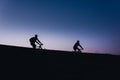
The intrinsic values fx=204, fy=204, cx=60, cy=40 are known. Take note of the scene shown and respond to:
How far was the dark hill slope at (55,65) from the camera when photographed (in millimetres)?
12684

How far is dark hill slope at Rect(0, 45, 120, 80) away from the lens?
499 inches

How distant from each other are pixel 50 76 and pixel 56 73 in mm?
569

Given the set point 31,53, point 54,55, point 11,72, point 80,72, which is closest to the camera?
point 11,72

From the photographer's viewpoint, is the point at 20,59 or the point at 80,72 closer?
the point at 20,59

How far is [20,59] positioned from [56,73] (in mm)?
2898

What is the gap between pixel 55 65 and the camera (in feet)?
47.5

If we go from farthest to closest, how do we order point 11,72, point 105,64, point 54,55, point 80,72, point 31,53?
1. point 105,64
2. point 80,72
3. point 54,55
4. point 31,53
5. point 11,72

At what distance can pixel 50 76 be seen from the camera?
14125 millimetres

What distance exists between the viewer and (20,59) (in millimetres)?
13109

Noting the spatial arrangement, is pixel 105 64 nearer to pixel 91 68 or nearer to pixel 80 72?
pixel 91 68

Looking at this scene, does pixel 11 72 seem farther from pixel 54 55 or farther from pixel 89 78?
pixel 89 78

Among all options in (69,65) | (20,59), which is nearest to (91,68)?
(69,65)

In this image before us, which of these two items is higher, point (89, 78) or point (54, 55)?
point (54, 55)

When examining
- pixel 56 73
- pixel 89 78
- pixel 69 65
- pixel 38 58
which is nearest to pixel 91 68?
pixel 89 78
